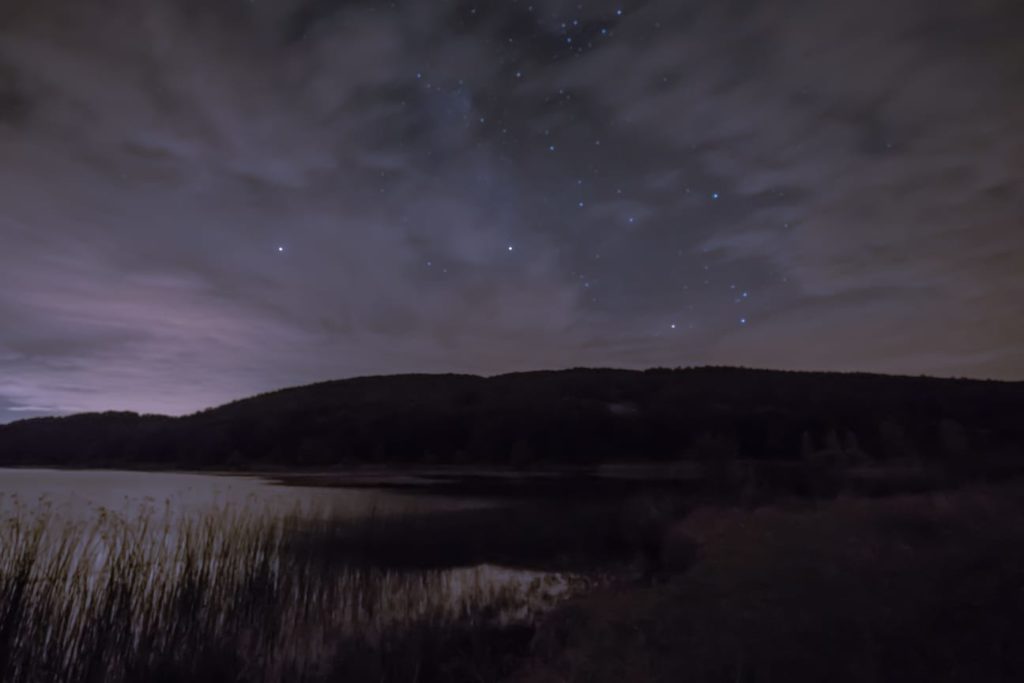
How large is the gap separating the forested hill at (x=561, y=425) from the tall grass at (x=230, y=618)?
84266 millimetres

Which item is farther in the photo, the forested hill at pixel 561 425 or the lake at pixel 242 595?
the forested hill at pixel 561 425

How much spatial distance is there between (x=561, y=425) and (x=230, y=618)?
100m

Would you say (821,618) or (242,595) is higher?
(821,618)

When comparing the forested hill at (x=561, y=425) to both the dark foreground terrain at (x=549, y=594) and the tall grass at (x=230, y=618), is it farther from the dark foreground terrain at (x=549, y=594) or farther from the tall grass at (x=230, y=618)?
the tall grass at (x=230, y=618)

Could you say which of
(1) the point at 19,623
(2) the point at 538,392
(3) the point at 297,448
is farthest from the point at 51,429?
(1) the point at 19,623

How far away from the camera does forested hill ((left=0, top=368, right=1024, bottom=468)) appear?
92.9 meters

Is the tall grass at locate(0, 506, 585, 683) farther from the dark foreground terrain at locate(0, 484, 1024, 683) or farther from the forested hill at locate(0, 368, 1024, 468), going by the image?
the forested hill at locate(0, 368, 1024, 468)

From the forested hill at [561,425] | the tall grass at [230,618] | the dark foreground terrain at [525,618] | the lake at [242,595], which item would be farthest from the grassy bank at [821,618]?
the forested hill at [561,425]

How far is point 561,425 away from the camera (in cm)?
11025

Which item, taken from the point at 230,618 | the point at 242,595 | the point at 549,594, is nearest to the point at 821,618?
the point at 549,594

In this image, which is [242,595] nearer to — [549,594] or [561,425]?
[549,594]

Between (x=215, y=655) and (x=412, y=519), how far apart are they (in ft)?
65.5

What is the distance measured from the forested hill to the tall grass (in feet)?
276

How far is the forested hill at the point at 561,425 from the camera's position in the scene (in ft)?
305
